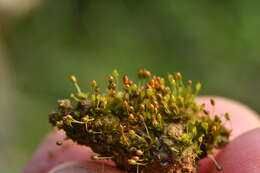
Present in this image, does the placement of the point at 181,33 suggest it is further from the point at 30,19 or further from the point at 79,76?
the point at 30,19

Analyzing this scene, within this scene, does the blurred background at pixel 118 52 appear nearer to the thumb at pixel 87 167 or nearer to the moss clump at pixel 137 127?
the thumb at pixel 87 167

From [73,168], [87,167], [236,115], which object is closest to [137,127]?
[87,167]

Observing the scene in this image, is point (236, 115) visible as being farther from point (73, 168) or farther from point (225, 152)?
point (73, 168)

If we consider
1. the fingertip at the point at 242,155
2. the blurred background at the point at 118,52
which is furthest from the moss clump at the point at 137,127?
the blurred background at the point at 118,52

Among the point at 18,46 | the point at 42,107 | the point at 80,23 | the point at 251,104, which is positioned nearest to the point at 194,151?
the point at 251,104

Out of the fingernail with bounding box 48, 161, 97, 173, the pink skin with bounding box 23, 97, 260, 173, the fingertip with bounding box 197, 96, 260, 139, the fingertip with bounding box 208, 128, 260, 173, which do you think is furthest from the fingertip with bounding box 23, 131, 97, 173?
the fingertip with bounding box 197, 96, 260, 139
